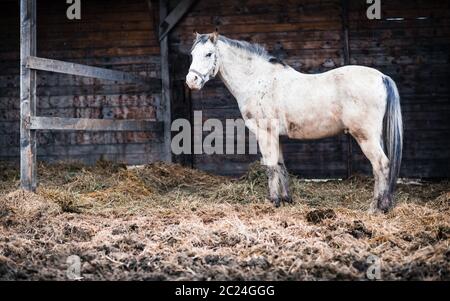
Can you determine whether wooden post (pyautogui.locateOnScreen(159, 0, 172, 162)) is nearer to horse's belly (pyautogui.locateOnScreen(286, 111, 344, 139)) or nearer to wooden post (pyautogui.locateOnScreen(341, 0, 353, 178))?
wooden post (pyautogui.locateOnScreen(341, 0, 353, 178))

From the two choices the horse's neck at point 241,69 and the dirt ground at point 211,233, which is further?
the horse's neck at point 241,69

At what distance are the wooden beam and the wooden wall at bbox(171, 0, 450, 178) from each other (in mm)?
162

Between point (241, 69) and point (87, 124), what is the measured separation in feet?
6.45

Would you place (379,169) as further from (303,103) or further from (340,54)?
(340,54)

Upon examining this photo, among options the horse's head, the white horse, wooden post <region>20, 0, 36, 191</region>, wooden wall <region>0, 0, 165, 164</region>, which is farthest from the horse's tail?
wooden wall <region>0, 0, 165, 164</region>

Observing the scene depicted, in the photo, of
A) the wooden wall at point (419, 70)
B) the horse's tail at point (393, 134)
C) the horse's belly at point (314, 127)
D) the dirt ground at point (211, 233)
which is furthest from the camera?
the wooden wall at point (419, 70)

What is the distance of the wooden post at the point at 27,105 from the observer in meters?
5.43

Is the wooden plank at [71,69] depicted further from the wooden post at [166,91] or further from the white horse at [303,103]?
the white horse at [303,103]

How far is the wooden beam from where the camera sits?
8062mm

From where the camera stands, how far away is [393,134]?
4926 millimetres

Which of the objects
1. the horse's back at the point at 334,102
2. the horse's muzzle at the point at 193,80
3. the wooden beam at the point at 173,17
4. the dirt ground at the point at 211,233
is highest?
the wooden beam at the point at 173,17

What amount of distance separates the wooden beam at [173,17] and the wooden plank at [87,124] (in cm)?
149

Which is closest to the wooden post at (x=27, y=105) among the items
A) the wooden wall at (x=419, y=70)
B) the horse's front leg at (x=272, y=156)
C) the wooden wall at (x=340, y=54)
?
the horse's front leg at (x=272, y=156)
